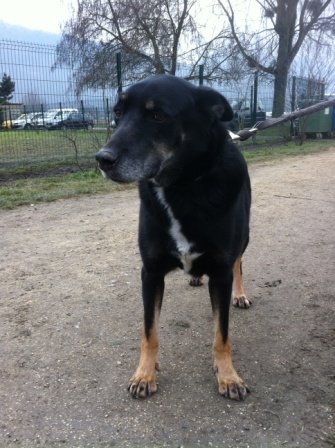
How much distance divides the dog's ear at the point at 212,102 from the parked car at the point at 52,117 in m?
9.09

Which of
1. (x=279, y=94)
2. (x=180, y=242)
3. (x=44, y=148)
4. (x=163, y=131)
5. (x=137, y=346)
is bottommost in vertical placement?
(x=137, y=346)

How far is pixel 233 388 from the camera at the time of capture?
85.0 inches

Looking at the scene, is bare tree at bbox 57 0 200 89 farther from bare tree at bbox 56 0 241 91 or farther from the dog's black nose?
the dog's black nose

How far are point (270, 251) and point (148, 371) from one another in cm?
225

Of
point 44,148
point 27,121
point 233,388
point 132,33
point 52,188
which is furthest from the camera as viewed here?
point 132,33

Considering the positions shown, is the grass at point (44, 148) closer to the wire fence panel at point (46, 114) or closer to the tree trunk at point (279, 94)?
the wire fence panel at point (46, 114)

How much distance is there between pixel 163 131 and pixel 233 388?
1.30m

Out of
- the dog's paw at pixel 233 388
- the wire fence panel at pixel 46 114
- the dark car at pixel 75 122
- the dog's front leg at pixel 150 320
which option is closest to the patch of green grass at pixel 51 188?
the wire fence panel at pixel 46 114

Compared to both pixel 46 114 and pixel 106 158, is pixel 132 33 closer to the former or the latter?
pixel 46 114

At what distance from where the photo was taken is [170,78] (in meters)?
2.21

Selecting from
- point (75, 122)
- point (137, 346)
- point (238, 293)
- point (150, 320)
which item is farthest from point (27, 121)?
point (150, 320)

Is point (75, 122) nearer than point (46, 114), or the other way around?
point (75, 122)

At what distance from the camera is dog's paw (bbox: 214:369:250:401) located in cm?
215

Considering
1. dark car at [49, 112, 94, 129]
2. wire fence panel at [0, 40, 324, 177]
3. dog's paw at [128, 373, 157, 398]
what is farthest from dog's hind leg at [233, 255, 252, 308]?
dark car at [49, 112, 94, 129]
